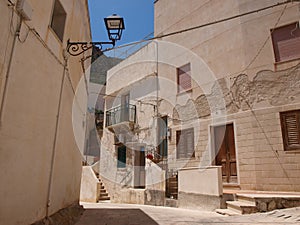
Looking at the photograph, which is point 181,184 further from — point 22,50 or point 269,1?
point 269,1

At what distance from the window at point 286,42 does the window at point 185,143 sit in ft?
14.5

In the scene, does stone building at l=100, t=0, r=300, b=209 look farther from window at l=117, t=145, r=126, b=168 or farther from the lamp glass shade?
the lamp glass shade

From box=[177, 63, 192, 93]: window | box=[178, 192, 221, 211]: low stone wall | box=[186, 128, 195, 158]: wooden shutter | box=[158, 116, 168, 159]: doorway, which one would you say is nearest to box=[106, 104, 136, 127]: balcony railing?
box=[158, 116, 168, 159]: doorway

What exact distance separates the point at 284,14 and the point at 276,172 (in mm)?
5567

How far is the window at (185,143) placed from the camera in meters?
10.2

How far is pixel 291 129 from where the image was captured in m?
7.76

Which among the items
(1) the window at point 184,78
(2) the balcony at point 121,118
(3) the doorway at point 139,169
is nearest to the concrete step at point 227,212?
(1) the window at point 184,78

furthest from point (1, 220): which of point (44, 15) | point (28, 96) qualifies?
point (44, 15)

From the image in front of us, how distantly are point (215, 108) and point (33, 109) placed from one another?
24.8ft

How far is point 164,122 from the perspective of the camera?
12055 millimetres

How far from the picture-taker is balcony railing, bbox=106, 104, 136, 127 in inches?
557

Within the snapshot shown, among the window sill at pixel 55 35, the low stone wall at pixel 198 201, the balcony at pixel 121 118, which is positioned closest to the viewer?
the window sill at pixel 55 35

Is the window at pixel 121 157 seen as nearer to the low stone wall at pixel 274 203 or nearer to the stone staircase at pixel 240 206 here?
the stone staircase at pixel 240 206

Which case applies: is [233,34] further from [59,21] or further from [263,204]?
[59,21]
